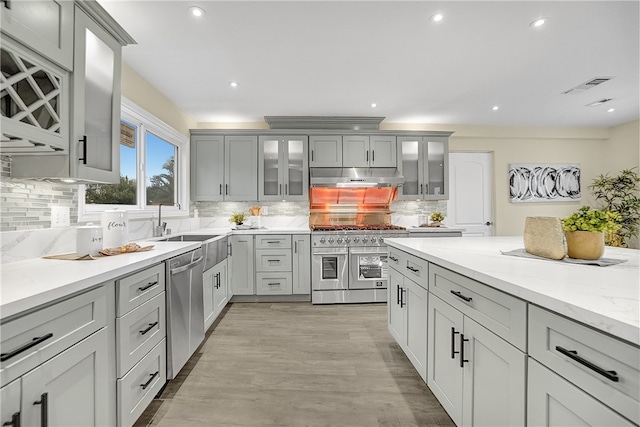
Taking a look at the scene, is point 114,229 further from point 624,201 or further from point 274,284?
point 624,201

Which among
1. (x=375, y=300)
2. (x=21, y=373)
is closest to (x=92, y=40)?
(x=21, y=373)

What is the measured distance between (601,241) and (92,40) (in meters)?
2.82

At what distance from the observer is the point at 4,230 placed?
4.89ft

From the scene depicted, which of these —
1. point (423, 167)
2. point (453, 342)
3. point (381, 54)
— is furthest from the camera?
point (423, 167)

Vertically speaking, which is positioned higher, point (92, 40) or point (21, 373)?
point (92, 40)

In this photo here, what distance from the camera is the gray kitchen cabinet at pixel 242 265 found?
3.76 meters

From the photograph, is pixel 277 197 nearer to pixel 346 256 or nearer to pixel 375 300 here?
pixel 346 256

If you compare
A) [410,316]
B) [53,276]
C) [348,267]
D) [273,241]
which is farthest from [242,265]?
[53,276]

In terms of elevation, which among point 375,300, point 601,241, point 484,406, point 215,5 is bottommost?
point 375,300

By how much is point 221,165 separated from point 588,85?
4.69 meters

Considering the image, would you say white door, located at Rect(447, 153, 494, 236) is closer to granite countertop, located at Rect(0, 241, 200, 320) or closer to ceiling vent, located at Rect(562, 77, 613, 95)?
ceiling vent, located at Rect(562, 77, 613, 95)

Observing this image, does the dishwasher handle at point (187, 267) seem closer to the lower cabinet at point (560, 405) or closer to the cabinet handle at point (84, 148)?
the cabinet handle at point (84, 148)

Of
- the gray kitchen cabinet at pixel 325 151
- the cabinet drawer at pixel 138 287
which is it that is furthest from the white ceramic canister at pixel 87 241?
the gray kitchen cabinet at pixel 325 151

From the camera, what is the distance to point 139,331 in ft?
5.02
